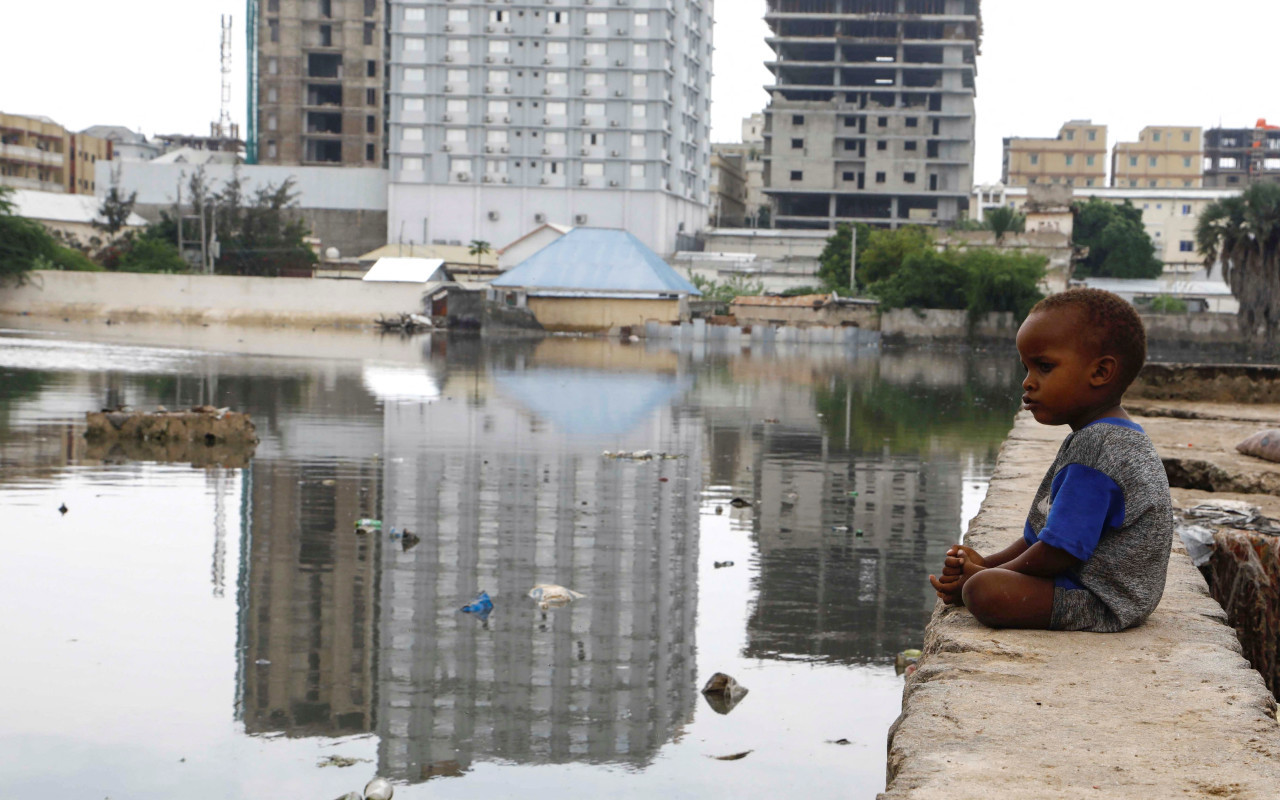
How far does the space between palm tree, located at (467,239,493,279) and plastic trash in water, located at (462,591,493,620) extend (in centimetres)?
6625

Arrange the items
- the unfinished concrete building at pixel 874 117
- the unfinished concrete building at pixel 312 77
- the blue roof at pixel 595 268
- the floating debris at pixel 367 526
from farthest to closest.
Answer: the unfinished concrete building at pixel 874 117
the unfinished concrete building at pixel 312 77
the blue roof at pixel 595 268
the floating debris at pixel 367 526

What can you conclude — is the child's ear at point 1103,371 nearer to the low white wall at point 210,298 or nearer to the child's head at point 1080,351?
the child's head at point 1080,351

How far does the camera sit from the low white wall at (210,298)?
181ft

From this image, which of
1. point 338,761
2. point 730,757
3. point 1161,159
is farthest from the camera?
point 1161,159

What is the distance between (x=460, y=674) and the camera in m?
6.29

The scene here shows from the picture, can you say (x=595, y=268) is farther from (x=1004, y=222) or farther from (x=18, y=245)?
(x=18, y=245)

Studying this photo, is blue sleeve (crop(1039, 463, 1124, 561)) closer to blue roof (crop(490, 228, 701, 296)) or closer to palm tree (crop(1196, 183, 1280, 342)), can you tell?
palm tree (crop(1196, 183, 1280, 342))

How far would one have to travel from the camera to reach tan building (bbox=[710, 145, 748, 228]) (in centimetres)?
10931

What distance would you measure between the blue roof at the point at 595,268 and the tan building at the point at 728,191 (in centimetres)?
4120

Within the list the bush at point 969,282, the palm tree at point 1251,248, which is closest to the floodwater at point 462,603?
the palm tree at point 1251,248

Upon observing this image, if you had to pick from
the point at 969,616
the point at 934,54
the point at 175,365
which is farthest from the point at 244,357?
the point at 934,54

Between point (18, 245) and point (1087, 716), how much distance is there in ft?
183

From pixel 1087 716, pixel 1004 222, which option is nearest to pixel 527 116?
pixel 1004 222

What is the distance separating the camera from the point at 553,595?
25.6 ft
